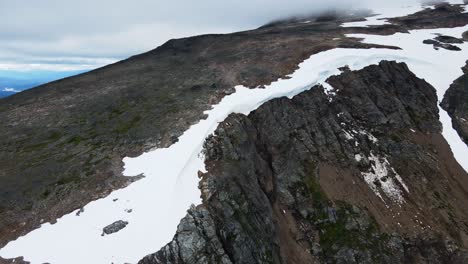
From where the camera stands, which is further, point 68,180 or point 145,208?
point 68,180

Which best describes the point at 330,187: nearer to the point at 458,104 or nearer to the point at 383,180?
the point at 383,180

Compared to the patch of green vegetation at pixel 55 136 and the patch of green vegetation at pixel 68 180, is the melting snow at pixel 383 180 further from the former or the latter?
the patch of green vegetation at pixel 55 136

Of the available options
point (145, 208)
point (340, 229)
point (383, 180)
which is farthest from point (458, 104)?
point (145, 208)

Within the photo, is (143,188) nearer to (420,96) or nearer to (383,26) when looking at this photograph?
(420,96)

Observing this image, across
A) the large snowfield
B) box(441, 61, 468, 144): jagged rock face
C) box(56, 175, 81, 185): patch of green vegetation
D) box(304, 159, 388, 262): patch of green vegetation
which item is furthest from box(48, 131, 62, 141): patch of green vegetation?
box(441, 61, 468, 144): jagged rock face

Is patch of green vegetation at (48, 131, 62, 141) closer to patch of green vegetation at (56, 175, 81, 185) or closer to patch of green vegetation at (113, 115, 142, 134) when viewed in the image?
patch of green vegetation at (113, 115, 142, 134)

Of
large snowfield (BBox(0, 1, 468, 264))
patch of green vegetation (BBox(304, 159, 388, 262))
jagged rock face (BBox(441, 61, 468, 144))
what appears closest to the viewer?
large snowfield (BBox(0, 1, 468, 264))

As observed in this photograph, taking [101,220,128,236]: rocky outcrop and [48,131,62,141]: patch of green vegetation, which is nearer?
[101,220,128,236]: rocky outcrop
